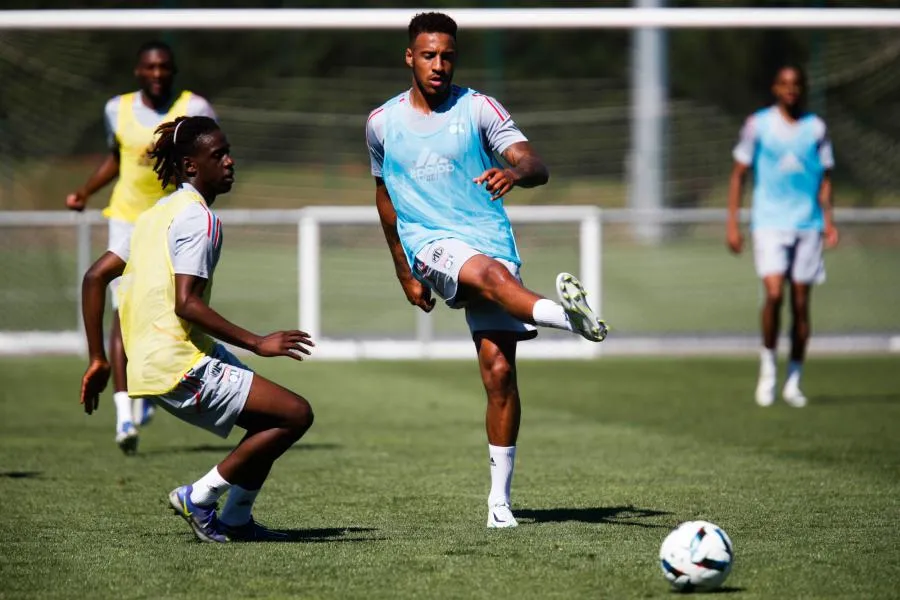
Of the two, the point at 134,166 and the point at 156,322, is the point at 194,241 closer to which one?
the point at 156,322

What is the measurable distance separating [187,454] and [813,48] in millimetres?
12667

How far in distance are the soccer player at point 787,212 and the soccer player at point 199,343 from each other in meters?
6.29

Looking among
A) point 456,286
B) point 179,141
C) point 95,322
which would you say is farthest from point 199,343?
point 95,322

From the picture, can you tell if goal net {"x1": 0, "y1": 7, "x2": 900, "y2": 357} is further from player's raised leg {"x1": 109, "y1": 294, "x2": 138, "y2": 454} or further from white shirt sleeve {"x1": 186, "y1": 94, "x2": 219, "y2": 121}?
white shirt sleeve {"x1": 186, "y1": 94, "x2": 219, "y2": 121}

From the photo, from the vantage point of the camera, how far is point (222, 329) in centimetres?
541

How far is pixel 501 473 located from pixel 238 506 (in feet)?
3.67

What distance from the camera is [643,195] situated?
64.6 ft

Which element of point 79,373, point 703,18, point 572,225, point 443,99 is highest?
point 703,18

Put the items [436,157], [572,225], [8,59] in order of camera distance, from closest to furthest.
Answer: [436,157]
[8,59]
[572,225]

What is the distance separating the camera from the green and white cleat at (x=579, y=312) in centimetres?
571

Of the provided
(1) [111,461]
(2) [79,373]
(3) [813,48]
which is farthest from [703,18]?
(3) [813,48]

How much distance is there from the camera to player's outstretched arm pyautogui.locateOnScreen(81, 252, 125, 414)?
19.9ft

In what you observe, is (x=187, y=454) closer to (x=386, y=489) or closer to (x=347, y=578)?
(x=386, y=489)

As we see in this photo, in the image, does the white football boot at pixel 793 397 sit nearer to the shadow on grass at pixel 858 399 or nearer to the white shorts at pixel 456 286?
the shadow on grass at pixel 858 399
